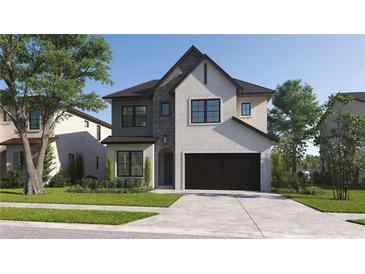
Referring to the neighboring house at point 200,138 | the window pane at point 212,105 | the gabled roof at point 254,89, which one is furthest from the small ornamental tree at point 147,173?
the gabled roof at point 254,89

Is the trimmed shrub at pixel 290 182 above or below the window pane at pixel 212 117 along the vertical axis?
below

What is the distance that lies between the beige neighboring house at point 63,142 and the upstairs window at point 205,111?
377 inches

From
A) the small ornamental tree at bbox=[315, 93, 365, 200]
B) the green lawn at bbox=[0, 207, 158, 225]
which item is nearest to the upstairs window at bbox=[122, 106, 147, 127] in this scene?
the green lawn at bbox=[0, 207, 158, 225]

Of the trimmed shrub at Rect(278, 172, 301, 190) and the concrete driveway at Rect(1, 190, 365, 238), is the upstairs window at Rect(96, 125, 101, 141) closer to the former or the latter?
the concrete driveway at Rect(1, 190, 365, 238)

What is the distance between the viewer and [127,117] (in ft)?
68.0

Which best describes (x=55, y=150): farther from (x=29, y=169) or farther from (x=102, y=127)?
(x=102, y=127)

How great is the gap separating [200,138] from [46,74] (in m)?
10.5

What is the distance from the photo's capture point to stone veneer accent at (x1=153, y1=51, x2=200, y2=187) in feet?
62.6

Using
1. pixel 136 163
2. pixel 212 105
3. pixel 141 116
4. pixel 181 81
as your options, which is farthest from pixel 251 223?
pixel 141 116

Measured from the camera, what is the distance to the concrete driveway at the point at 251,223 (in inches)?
278

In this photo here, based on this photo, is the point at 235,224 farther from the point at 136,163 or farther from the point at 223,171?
the point at 136,163

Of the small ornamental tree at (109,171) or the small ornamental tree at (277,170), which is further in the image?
the small ornamental tree at (109,171)

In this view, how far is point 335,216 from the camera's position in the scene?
9.27 metres

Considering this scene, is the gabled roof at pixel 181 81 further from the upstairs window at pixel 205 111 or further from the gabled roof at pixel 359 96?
the gabled roof at pixel 359 96
